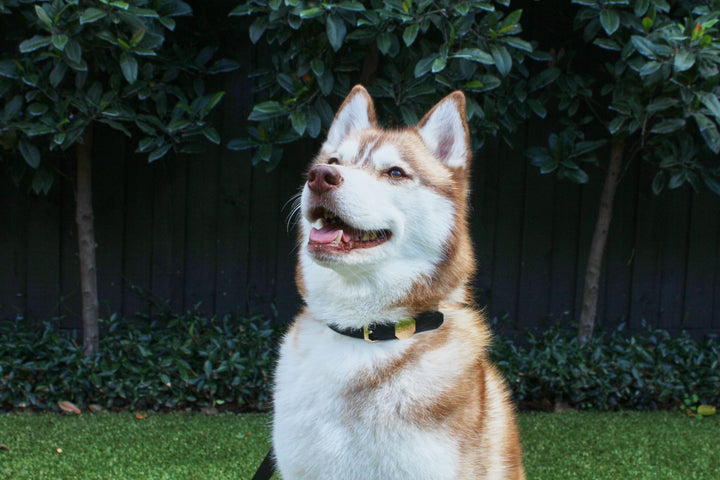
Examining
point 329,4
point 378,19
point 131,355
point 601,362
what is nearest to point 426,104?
point 378,19

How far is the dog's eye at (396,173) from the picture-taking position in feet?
6.58

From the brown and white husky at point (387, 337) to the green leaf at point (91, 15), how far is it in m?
1.91

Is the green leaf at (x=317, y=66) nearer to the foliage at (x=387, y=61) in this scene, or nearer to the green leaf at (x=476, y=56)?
the foliage at (x=387, y=61)

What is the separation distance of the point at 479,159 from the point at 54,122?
3.17 meters

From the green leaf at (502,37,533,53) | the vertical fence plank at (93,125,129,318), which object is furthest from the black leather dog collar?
the vertical fence plank at (93,125,129,318)

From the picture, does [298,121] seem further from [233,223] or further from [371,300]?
[371,300]

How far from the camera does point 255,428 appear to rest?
379 centimetres

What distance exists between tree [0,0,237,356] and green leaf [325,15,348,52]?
94 centimetres

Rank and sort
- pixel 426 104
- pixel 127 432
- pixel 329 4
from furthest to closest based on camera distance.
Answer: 1. pixel 426 104
2. pixel 127 432
3. pixel 329 4

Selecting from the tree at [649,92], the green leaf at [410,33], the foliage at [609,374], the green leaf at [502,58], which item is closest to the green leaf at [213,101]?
the green leaf at [410,33]

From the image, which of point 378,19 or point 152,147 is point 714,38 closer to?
point 378,19

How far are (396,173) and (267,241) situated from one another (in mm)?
3159

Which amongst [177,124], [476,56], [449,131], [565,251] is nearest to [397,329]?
[449,131]

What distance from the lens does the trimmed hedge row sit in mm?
4000
